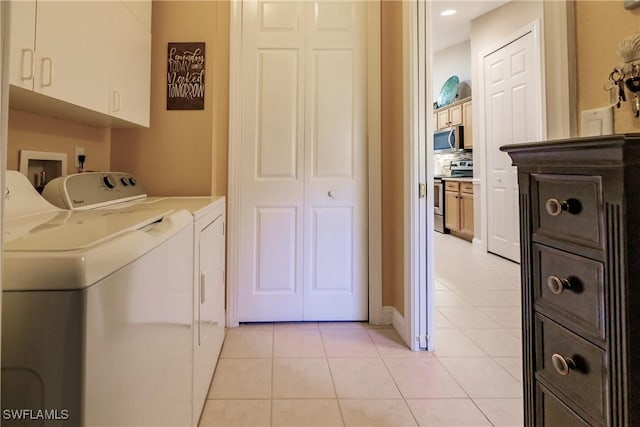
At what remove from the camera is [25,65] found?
1181 mm

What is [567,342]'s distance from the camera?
2.66ft

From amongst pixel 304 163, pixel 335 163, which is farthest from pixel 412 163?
pixel 304 163

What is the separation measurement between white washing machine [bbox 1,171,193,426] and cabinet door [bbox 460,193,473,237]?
532 centimetres

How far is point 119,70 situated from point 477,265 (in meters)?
3.99

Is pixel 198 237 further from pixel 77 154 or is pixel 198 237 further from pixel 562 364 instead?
pixel 562 364

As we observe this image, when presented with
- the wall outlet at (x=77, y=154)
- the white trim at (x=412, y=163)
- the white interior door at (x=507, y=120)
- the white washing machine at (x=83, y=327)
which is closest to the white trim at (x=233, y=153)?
the wall outlet at (x=77, y=154)

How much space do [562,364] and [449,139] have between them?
6.11 m

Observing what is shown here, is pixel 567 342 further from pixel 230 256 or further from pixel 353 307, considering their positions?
pixel 230 256

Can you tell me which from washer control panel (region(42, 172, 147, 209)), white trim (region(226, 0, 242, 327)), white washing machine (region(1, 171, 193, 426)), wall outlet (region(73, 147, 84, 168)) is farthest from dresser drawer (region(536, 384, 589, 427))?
wall outlet (region(73, 147, 84, 168))

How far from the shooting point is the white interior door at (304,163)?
252 cm

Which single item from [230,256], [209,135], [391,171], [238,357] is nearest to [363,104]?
[391,171]

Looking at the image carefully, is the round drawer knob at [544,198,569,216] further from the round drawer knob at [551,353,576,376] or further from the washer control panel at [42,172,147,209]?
the washer control panel at [42,172,147,209]

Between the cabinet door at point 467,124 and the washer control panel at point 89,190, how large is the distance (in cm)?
521

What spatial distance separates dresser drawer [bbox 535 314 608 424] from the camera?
0.73 metres
